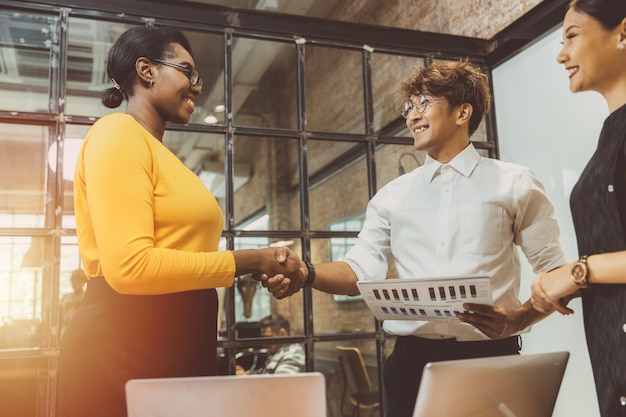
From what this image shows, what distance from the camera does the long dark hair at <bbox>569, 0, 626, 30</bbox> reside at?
4.38 ft

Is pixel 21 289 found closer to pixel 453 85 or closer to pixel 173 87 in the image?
pixel 173 87

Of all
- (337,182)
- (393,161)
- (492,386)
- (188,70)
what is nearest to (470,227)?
(492,386)

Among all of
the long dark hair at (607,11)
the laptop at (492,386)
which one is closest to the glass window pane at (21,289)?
the laptop at (492,386)

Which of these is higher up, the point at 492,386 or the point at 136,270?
the point at 136,270

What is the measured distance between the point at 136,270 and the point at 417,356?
877 mm

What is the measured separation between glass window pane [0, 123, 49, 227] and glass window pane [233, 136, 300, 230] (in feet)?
4.05

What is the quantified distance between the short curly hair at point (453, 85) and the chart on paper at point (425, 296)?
0.73m

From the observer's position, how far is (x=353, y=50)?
9.14 ft

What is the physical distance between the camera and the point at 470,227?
1.72m

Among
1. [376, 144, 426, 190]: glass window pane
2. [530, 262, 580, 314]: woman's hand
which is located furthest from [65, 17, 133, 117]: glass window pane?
[530, 262, 580, 314]: woman's hand

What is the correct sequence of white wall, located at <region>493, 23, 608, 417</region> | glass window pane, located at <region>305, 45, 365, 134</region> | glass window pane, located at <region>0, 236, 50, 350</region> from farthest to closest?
glass window pane, located at <region>305, 45, 365, 134</region>, white wall, located at <region>493, 23, 608, 417</region>, glass window pane, located at <region>0, 236, 50, 350</region>

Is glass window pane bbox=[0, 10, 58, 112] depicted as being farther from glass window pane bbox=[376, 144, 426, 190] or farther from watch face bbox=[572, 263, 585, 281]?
watch face bbox=[572, 263, 585, 281]

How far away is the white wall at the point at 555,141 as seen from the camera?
8.11 feet

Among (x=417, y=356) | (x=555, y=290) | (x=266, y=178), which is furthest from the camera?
(x=266, y=178)
